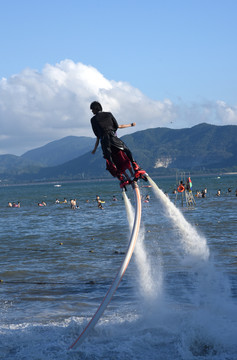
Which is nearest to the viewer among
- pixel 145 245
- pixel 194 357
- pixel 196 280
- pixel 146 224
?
pixel 194 357

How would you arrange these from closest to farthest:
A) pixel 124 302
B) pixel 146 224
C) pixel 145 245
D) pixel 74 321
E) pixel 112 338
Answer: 1. pixel 112 338
2. pixel 74 321
3. pixel 124 302
4. pixel 145 245
5. pixel 146 224

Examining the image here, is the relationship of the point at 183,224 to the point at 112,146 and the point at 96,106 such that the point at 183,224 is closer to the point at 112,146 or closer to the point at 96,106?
the point at 112,146

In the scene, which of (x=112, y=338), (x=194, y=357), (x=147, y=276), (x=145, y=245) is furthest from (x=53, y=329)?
(x=145, y=245)

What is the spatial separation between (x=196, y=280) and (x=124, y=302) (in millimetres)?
3631

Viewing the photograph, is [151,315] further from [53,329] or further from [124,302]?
[53,329]

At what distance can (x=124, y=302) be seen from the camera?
15438 mm

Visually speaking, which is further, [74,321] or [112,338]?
[74,321]

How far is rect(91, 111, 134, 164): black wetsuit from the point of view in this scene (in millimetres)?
11289

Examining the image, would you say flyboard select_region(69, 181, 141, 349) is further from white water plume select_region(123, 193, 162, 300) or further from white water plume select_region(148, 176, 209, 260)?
white water plume select_region(123, 193, 162, 300)

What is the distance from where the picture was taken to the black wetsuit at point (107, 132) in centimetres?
1129

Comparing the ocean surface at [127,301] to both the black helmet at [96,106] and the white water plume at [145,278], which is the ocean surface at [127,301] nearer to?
the white water plume at [145,278]

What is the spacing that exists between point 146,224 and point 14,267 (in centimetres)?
1954

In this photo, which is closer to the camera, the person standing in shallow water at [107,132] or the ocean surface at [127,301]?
the person standing in shallow water at [107,132]

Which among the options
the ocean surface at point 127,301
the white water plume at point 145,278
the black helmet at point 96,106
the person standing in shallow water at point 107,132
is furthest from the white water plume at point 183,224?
the black helmet at point 96,106
